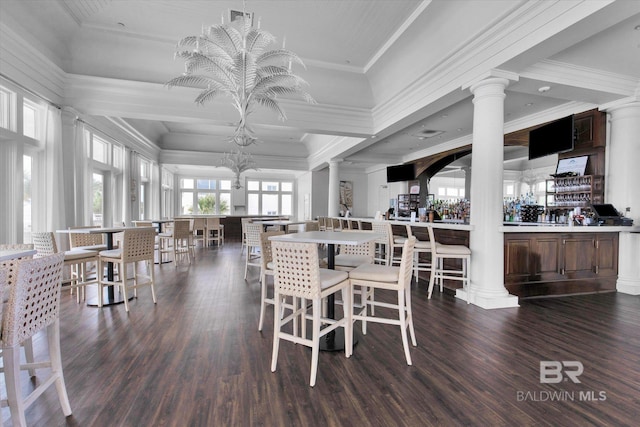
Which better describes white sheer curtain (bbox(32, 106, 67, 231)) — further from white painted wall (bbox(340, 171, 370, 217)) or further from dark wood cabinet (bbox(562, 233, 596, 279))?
white painted wall (bbox(340, 171, 370, 217))

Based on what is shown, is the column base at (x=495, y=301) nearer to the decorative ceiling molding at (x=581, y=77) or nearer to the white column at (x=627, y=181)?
the white column at (x=627, y=181)

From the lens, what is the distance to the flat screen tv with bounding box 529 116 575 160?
15.5ft

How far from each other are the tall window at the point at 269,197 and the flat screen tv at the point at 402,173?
613 centimetres

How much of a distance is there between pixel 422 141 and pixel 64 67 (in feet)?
26.4

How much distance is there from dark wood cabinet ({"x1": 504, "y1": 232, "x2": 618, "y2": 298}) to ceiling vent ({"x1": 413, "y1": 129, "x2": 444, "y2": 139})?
4.06 meters

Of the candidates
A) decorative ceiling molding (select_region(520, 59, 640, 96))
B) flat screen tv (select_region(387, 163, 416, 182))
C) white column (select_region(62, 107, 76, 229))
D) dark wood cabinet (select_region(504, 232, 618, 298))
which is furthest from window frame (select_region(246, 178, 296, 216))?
decorative ceiling molding (select_region(520, 59, 640, 96))

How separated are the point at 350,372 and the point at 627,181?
513cm

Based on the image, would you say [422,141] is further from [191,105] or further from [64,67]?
[64,67]

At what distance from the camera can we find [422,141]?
8555 mm

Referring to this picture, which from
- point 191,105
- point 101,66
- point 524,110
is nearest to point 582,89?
point 524,110

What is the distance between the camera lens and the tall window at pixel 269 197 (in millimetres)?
14719

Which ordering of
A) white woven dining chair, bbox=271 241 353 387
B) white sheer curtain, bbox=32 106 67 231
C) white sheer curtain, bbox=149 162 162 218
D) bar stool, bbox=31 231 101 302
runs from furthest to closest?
white sheer curtain, bbox=149 162 162 218 → white sheer curtain, bbox=32 106 67 231 → bar stool, bbox=31 231 101 302 → white woven dining chair, bbox=271 241 353 387

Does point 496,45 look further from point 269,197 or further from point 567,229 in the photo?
point 269,197

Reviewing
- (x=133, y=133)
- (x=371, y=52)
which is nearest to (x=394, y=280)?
(x=371, y=52)
